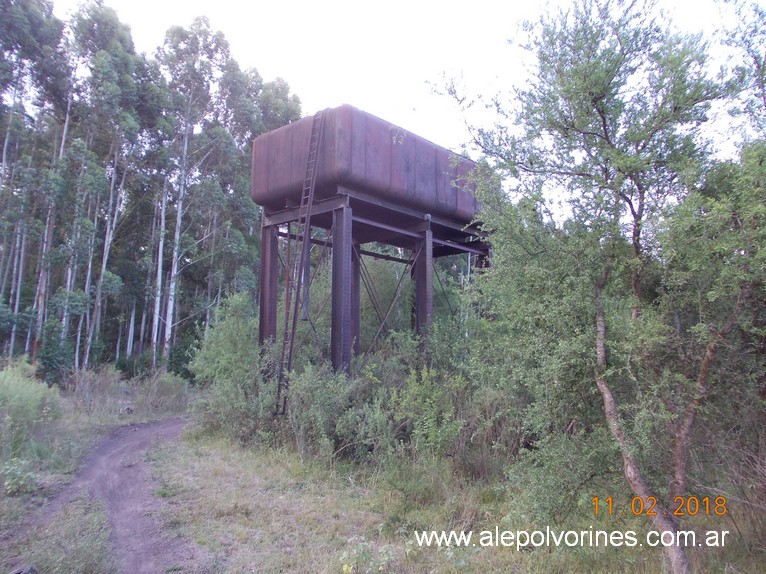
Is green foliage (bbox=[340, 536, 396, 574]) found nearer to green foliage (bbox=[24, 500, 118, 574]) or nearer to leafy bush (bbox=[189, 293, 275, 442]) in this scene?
green foliage (bbox=[24, 500, 118, 574])

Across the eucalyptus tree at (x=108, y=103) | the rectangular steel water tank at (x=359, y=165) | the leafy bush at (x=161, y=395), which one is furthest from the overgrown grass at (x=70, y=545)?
the eucalyptus tree at (x=108, y=103)

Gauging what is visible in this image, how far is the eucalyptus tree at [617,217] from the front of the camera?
4.17m

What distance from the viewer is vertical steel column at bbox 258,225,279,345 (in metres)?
12.0

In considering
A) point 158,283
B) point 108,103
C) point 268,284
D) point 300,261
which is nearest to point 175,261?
point 158,283

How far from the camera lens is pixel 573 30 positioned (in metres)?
5.11

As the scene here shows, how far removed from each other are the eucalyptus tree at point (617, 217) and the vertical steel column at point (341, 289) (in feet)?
17.4

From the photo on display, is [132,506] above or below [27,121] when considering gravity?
below

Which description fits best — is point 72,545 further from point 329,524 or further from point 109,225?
point 109,225

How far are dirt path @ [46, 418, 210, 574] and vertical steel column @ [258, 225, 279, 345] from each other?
2.97 meters

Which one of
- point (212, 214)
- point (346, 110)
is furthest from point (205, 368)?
point (212, 214)

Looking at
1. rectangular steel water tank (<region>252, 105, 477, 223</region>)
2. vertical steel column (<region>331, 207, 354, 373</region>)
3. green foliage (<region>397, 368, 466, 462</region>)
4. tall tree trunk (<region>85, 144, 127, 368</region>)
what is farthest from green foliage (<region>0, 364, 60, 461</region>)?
tall tree trunk (<region>85, 144, 127, 368</region>)

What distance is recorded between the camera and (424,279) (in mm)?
12273

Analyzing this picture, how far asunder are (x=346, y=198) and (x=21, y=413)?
22.8ft

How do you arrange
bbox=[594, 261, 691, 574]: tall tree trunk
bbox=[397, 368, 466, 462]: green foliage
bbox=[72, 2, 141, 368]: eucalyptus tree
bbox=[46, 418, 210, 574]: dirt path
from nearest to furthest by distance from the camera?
bbox=[594, 261, 691, 574]: tall tree trunk → bbox=[46, 418, 210, 574]: dirt path → bbox=[397, 368, 466, 462]: green foliage → bbox=[72, 2, 141, 368]: eucalyptus tree
